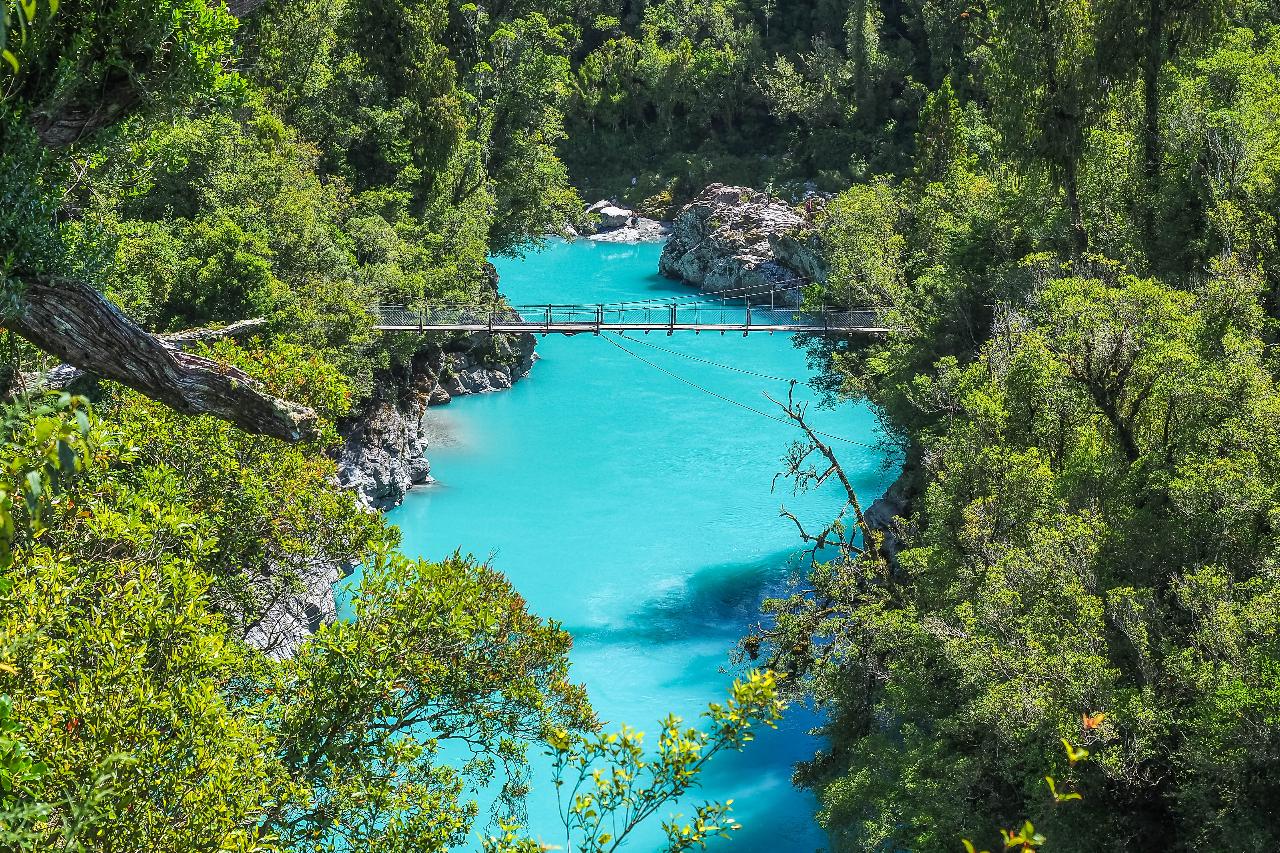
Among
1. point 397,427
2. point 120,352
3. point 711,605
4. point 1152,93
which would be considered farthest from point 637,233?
point 120,352

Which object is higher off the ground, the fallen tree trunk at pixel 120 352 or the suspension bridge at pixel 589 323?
the suspension bridge at pixel 589 323

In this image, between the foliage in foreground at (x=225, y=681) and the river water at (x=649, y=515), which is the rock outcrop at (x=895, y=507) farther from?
the foliage in foreground at (x=225, y=681)

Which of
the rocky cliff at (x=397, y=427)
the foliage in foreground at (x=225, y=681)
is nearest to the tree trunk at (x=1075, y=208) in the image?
the foliage in foreground at (x=225, y=681)

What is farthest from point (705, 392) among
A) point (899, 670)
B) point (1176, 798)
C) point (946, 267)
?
point (1176, 798)

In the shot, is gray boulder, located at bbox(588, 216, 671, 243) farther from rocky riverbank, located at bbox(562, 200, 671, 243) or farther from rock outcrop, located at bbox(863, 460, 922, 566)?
rock outcrop, located at bbox(863, 460, 922, 566)

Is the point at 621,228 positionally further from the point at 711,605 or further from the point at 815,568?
the point at 815,568

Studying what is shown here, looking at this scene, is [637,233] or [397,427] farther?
[637,233]

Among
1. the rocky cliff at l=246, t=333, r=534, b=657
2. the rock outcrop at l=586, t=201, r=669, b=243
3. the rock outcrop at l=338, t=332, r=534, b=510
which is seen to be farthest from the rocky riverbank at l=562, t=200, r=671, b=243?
the rock outcrop at l=338, t=332, r=534, b=510
